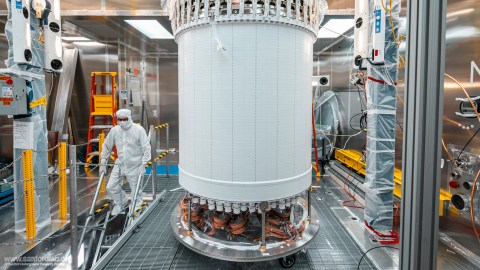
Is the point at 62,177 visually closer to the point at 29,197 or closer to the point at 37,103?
the point at 29,197

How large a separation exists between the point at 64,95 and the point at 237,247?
22.0 feet

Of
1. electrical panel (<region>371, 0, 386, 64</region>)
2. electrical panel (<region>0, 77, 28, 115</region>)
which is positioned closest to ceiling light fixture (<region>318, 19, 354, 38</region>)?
electrical panel (<region>371, 0, 386, 64</region>)

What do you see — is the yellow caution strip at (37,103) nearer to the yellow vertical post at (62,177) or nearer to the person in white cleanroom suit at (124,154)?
the yellow vertical post at (62,177)

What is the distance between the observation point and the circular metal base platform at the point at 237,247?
2.30 metres

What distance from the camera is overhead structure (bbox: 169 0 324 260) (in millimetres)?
2270

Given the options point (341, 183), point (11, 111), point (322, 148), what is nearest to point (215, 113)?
point (11, 111)

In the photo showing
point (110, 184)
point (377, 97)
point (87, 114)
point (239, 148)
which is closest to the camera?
point (239, 148)

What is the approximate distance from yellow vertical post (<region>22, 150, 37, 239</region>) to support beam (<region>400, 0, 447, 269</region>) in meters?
4.00

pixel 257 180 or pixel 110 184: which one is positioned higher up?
pixel 257 180

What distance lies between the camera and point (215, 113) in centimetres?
236

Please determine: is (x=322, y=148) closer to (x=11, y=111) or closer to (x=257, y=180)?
(x=257, y=180)

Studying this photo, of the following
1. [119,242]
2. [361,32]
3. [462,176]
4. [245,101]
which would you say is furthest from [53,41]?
[462,176]

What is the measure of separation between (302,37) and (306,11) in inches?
8.4

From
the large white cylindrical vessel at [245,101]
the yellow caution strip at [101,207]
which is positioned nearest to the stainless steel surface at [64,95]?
the yellow caution strip at [101,207]
